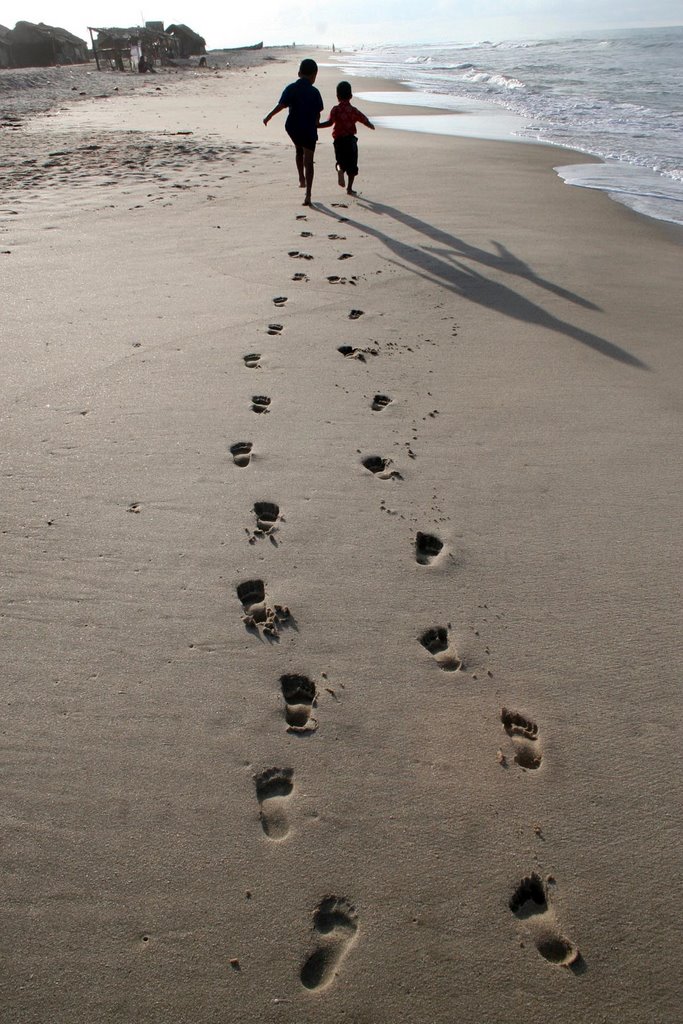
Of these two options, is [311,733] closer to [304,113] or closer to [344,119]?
[304,113]

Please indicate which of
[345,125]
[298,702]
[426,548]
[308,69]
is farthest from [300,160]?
[298,702]

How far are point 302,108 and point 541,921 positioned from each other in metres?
7.05

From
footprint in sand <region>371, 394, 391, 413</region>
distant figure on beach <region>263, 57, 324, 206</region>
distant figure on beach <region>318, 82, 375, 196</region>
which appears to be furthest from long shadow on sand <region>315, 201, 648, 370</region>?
footprint in sand <region>371, 394, 391, 413</region>

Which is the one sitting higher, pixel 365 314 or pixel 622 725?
pixel 365 314

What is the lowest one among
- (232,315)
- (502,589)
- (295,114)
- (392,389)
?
(502,589)

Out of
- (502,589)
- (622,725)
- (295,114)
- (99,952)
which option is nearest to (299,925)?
(99,952)

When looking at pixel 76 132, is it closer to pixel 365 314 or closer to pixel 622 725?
pixel 365 314

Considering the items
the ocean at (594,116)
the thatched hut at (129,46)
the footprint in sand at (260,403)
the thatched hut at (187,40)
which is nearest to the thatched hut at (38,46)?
the thatched hut at (129,46)

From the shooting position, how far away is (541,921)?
1.49m

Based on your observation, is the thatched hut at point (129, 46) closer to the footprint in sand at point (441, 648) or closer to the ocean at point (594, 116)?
the ocean at point (594, 116)

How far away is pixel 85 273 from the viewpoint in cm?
478

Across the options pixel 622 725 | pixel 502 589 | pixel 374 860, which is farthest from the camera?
pixel 502 589

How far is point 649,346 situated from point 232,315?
8.49 feet

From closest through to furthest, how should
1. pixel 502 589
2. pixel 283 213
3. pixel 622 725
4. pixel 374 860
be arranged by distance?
1. pixel 374 860
2. pixel 622 725
3. pixel 502 589
4. pixel 283 213
